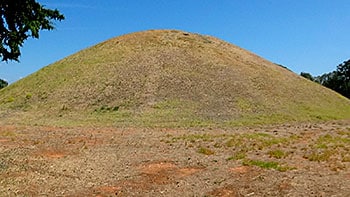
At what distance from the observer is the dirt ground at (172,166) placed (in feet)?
33.8

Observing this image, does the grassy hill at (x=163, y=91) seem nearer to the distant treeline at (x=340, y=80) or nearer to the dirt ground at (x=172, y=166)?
the dirt ground at (x=172, y=166)

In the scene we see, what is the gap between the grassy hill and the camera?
33562 mm

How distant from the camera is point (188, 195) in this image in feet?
32.4

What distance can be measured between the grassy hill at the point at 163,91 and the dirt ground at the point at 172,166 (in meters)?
10.2

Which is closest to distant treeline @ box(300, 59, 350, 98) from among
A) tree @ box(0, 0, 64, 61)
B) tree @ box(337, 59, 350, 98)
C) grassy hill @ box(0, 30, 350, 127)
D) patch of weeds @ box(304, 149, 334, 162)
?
tree @ box(337, 59, 350, 98)

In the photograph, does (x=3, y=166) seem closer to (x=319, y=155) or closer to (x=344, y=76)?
(x=319, y=155)

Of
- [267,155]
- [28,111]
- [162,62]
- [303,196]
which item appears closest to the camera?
[303,196]

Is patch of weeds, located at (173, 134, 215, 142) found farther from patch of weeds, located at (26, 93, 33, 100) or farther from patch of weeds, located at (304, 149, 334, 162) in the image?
patch of weeds, located at (26, 93, 33, 100)

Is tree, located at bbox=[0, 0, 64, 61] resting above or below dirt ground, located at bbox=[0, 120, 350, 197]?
above

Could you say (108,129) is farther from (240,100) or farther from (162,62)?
(162,62)

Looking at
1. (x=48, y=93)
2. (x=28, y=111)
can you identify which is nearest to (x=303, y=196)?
(x=28, y=111)

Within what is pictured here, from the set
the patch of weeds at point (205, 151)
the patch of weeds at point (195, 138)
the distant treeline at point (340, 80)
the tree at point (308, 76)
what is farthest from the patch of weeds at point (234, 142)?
the tree at point (308, 76)

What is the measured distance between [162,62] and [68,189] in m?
38.3

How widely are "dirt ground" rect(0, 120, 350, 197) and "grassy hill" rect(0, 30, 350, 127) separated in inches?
402
